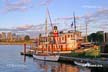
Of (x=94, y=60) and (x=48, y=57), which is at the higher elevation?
(x=94, y=60)

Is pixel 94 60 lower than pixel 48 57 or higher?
higher

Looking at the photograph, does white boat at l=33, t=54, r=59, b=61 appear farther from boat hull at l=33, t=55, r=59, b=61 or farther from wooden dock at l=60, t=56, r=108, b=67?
wooden dock at l=60, t=56, r=108, b=67

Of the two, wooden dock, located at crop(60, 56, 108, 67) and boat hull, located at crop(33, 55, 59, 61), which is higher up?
wooden dock, located at crop(60, 56, 108, 67)

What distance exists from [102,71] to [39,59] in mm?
36667

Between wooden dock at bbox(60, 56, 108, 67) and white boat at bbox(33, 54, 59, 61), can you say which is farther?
white boat at bbox(33, 54, 59, 61)

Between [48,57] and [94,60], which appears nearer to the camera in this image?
[94,60]

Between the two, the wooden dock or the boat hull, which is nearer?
the wooden dock

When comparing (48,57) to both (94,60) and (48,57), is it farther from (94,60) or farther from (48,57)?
(94,60)

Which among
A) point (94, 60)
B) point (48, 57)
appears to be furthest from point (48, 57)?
point (94, 60)

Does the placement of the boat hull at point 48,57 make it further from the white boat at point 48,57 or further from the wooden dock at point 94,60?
the wooden dock at point 94,60

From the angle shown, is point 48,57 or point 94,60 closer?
point 94,60

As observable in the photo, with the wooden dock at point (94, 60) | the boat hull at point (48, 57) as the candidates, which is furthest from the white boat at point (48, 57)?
the wooden dock at point (94, 60)

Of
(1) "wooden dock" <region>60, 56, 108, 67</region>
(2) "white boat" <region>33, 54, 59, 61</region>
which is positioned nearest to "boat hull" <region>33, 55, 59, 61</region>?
(2) "white boat" <region>33, 54, 59, 61</region>

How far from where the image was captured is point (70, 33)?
9344 centimetres
